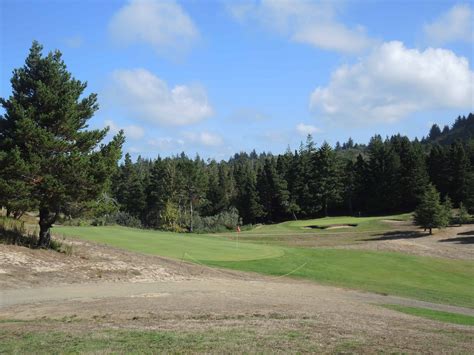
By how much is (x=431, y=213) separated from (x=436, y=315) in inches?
1463

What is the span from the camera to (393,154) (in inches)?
3583

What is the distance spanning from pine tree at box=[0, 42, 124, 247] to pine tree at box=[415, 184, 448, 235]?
126 feet

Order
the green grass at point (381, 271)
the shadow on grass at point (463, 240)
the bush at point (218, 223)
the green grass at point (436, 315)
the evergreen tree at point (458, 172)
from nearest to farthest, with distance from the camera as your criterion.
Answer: the green grass at point (436, 315) → the green grass at point (381, 271) → the shadow on grass at point (463, 240) → the evergreen tree at point (458, 172) → the bush at point (218, 223)

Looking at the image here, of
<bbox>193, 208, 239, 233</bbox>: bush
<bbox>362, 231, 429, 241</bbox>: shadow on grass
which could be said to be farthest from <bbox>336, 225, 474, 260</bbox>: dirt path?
<bbox>193, 208, 239, 233</bbox>: bush

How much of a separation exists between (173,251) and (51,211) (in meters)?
10.3

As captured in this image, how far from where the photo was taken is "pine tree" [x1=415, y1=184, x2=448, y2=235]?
51.4 m

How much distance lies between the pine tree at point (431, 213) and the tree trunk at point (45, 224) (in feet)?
135

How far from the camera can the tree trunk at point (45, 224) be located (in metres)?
24.4

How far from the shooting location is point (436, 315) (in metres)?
17.5

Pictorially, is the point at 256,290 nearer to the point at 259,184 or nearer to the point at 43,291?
the point at 43,291

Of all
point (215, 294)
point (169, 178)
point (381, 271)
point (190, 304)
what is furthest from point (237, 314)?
point (169, 178)

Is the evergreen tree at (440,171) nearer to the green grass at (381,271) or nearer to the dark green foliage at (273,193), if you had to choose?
the dark green foliage at (273,193)

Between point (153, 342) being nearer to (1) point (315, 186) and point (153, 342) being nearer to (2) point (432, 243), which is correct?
(2) point (432, 243)

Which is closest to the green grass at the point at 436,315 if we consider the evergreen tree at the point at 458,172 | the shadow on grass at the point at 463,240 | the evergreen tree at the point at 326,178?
the shadow on grass at the point at 463,240
